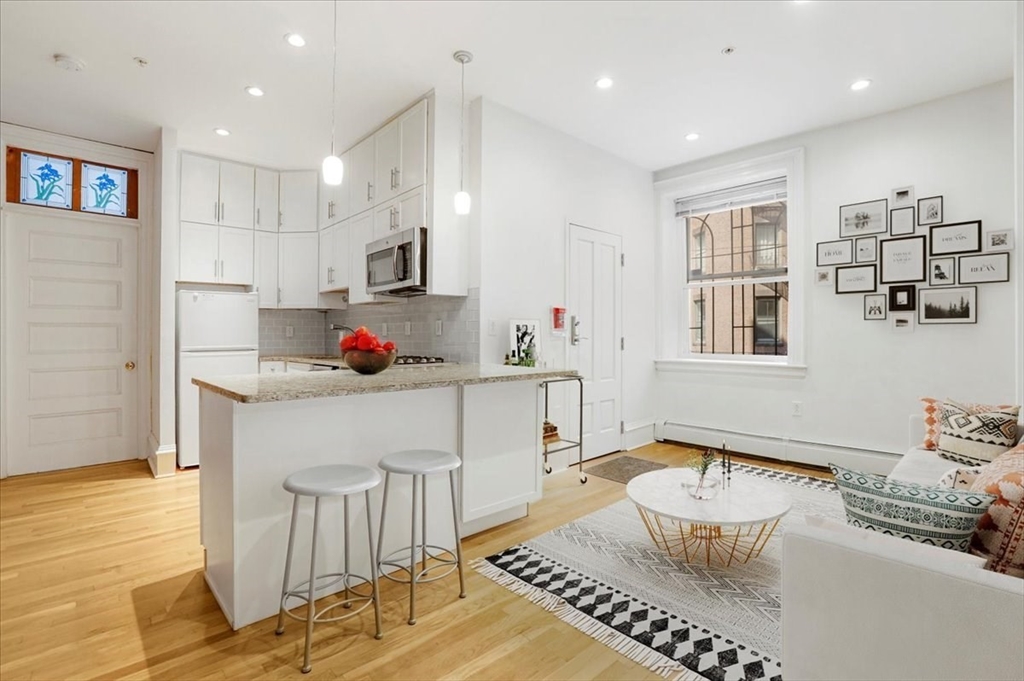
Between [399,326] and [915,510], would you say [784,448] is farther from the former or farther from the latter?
[399,326]

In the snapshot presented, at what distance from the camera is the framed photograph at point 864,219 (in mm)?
3927

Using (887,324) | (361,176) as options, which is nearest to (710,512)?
(887,324)

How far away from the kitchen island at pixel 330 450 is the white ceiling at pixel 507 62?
203cm

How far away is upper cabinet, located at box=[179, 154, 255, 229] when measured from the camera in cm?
469

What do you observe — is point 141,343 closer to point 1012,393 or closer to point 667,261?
point 667,261

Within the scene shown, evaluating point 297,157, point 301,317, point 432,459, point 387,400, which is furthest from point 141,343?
point 432,459

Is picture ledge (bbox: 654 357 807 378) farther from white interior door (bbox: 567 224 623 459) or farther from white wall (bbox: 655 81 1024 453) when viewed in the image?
white interior door (bbox: 567 224 623 459)

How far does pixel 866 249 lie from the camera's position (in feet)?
13.1

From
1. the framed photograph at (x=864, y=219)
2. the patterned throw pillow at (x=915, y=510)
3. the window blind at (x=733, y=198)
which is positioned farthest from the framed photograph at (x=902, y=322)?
the patterned throw pillow at (x=915, y=510)

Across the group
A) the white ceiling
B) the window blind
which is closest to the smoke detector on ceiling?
the white ceiling

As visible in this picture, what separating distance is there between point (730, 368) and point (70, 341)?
20.2 feet

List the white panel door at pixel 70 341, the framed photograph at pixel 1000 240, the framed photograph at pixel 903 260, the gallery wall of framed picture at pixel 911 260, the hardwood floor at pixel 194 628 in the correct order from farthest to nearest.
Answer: the white panel door at pixel 70 341, the framed photograph at pixel 903 260, the gallery wall of framed picture at pixel 911 260, the framed photograph at pixel 1000 240, the hardwood floor at pixel 194 628

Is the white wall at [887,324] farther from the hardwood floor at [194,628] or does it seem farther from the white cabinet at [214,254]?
the white cabinet at [214,254]

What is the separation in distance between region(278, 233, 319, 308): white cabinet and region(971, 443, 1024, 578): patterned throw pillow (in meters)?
5.42
